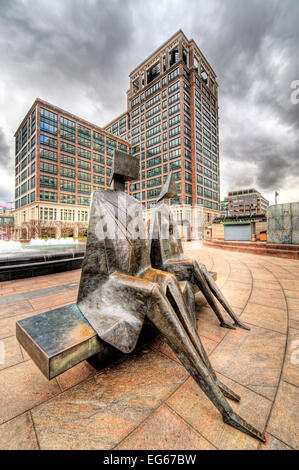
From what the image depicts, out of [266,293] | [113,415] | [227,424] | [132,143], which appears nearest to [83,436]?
[113,415]

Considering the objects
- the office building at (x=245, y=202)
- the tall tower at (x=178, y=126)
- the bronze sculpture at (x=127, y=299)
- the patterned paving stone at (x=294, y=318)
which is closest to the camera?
the bronze sculpture at (x=127, y=299)

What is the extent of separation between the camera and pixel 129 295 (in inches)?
63.1

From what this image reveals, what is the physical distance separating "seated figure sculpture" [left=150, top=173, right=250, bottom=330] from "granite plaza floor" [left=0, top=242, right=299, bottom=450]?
17.3 inches

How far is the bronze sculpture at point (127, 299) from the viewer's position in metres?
1.33

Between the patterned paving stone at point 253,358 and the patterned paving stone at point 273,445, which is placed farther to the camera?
the patterned paving stone at point 253,358

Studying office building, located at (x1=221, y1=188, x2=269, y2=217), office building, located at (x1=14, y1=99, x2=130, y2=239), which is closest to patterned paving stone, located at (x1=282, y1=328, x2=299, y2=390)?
office building, located at (x1=14, y1=99, x2=130, y2=239)

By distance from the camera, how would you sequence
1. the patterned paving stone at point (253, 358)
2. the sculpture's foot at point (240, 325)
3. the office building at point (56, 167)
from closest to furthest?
the patterned paving stone at point (253, 358) → the sculpture's foot at point (240, 325) → the office building at point (56, 167)

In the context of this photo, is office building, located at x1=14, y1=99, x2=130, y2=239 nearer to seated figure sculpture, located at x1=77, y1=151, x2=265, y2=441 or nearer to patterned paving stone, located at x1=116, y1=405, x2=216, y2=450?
seated figure sculpture, located at x1=77, y1=151, x2=265, y2=441

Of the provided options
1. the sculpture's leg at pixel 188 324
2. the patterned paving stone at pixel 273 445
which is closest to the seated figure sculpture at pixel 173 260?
Result: the sculpture's leg at pixel 188 324

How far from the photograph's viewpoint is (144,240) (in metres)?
2.30

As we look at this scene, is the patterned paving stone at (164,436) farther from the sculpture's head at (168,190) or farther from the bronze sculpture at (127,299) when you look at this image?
the sculpture's head at (168,190)

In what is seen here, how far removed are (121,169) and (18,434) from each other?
262 cm

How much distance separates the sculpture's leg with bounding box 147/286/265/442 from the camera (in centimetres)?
123

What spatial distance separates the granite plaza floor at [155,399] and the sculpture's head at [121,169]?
2257 millimetres
